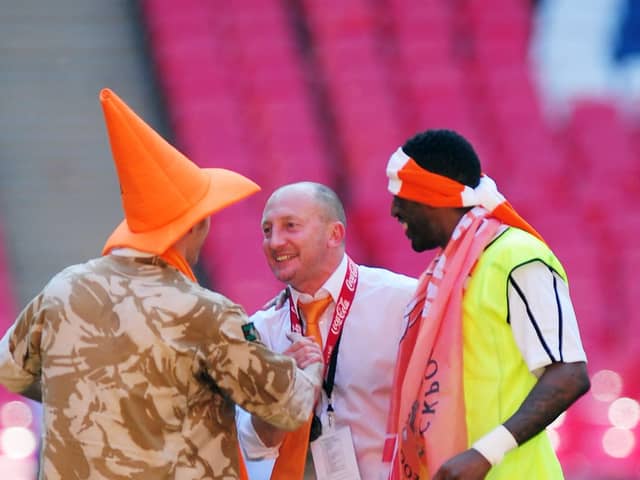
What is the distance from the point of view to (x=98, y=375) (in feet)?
10.0

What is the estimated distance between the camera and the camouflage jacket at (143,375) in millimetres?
3041

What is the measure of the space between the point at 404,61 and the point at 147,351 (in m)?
6.42

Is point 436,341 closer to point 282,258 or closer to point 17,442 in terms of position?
point 282,258

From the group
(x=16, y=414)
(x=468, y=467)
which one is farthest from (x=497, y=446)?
(x=16, y=414)

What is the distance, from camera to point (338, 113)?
8.84m

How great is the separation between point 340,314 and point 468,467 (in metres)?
0.79

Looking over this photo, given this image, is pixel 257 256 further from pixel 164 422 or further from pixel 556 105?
pixel 164 422

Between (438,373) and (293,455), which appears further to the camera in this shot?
(293,455)

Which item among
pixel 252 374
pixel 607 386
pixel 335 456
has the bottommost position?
pixel 607 386

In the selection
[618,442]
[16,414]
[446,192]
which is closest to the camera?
[446,192]

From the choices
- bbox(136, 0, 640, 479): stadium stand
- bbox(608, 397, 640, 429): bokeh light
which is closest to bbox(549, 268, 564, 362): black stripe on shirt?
bbox(608, 397, 640, 429): bokeh light

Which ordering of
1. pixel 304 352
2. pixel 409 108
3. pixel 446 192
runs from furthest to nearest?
pixel 409 108 < pixel 304 352 < pixel 446 192

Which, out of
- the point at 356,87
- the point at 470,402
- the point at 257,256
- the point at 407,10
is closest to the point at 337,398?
the point at 470,402

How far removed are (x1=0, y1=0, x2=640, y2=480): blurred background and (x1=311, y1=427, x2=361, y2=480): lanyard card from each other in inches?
161
